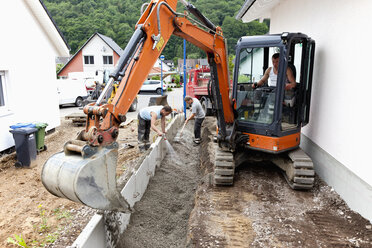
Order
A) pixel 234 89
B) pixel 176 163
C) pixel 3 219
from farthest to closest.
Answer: pixel 176 163 → pixel 234 89 → pixel 3 219

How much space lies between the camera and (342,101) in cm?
545

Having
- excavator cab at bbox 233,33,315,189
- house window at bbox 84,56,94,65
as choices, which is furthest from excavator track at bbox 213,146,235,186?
house window at bbox 84,56,94,65

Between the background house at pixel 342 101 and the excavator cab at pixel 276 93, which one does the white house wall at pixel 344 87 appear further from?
the excavator cab at pixel 276 93

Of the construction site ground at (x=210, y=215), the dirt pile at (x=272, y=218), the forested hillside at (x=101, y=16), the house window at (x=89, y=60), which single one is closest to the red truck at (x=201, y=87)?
the construction site ground at (x=210, y=215)

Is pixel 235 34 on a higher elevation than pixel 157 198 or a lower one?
higher

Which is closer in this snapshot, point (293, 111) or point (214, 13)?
point (293, 111)

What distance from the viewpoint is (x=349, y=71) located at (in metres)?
5.23

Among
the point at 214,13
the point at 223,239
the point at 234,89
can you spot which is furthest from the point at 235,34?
the point at 223,239

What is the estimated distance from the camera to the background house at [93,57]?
38.7m

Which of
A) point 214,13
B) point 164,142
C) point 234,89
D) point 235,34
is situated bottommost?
point 164,142

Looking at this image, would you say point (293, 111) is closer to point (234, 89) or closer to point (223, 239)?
Result: point (234, 89)

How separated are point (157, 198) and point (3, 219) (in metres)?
2.70

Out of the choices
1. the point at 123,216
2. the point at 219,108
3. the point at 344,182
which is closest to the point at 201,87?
the point at 219,108

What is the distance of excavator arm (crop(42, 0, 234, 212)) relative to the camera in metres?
3.16
